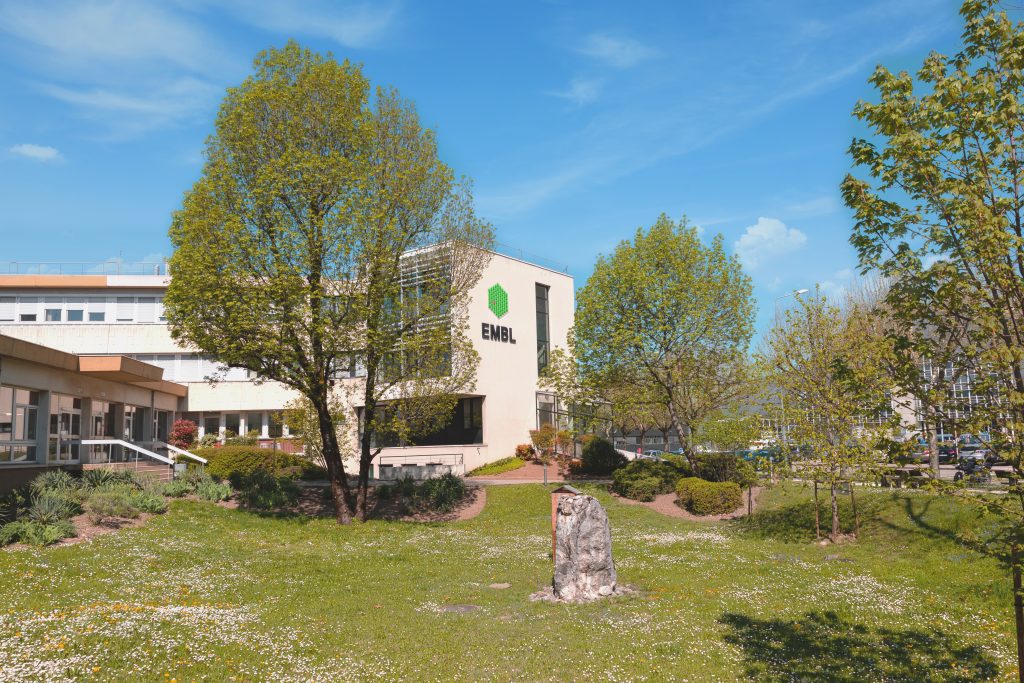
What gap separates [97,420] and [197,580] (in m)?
22.1

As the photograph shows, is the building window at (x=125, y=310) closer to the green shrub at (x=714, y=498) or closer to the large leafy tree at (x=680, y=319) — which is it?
the large leafy tree at (x=680, y=319)

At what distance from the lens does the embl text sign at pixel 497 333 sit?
46.7 m

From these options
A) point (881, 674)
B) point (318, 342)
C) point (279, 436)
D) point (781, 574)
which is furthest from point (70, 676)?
point (279, 436)

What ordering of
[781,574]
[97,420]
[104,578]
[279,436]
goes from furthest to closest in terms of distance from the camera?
[279,436] < [97,420] < [781,574] < [104,578]

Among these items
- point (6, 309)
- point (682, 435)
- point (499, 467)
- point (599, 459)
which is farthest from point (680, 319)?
point (6, 309)

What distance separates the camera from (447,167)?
28141 millimetres

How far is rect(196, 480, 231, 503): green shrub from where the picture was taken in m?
27.2

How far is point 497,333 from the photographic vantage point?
47938mm

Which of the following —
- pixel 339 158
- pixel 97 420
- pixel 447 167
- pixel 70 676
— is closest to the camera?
pixel 70 676

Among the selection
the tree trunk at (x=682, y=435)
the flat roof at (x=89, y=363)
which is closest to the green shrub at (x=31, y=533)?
the flat roof at (x=89, y=363)

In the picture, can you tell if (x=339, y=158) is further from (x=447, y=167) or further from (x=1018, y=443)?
(x=1018, y=443)

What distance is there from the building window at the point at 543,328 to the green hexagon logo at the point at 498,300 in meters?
4.86

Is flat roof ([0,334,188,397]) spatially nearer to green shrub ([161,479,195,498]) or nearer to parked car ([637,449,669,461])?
green shrub ([161,479,195,498])

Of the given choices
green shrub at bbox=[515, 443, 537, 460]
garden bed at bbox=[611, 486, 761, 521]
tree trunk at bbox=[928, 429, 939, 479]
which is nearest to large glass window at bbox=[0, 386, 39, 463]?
garden bed at bbox=[611, 486, 761, 521]
